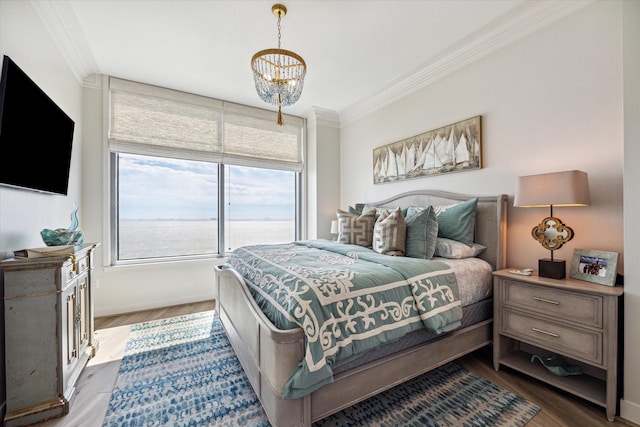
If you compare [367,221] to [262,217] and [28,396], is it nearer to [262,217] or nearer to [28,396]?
[262,217]

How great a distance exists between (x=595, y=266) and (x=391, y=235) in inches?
50.8

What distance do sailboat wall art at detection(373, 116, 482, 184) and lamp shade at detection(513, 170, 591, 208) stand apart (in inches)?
28.1

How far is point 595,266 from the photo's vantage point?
172 cm

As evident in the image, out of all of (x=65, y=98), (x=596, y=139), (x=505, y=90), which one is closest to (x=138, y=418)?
(x=65, y=98)

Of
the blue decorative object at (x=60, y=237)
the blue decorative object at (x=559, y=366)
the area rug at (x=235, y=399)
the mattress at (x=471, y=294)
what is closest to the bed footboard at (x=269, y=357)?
the area rug at (x=235, y=399)

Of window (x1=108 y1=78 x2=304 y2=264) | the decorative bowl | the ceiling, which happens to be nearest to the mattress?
the ceiling

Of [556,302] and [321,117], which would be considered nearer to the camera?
[556,302]

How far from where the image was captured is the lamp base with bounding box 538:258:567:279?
1787 millimetres

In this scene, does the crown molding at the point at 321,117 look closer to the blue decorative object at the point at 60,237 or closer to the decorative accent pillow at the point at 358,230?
the decorative accent pillow at the point at 358,230

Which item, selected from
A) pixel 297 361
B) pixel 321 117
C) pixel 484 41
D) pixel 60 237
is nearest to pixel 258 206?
pixel 321 117

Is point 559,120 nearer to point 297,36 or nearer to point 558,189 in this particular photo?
point 558,189

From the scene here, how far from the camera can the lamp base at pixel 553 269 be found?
A: 1787 millimetres

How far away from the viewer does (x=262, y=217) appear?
4.20 meters

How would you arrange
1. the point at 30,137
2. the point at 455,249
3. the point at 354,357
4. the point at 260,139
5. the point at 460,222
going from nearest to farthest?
the point at 354,357
the point at 30,137
the point at 455,249
the point at 460,222
the point at 260,139
